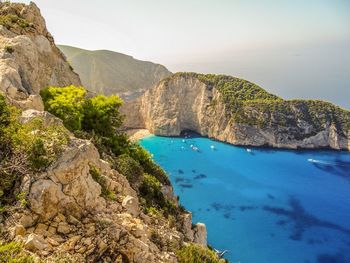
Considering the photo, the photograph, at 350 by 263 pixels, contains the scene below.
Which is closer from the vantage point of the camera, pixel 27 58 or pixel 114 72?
pixel 27 58

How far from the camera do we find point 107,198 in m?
11.3

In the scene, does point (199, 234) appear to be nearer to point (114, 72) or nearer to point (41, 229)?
point (41, 229)

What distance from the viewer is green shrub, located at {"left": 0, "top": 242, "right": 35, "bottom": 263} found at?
665cm

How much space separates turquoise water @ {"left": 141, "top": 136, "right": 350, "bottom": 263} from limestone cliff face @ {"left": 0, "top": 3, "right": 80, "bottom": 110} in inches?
983

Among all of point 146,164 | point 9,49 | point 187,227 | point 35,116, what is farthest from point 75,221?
point 9,49

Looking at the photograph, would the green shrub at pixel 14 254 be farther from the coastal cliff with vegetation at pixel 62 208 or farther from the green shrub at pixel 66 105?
the green shrub at pixel 66 105

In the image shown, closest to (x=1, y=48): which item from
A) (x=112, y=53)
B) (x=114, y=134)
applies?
(x=114, y=134)

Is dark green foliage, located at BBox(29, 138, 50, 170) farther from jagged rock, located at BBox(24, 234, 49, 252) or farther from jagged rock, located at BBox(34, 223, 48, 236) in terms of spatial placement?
jagged rock, located at BBox(24, 234, 49, 252)

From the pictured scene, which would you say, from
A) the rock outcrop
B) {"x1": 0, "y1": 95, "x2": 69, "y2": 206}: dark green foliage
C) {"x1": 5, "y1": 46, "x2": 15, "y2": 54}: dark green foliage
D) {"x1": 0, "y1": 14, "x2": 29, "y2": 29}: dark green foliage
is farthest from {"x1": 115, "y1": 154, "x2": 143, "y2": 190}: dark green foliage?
{"x1": 0, "y1": 14, "x2": 29, "y2": 29}: dark green foliage

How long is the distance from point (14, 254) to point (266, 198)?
4677cm

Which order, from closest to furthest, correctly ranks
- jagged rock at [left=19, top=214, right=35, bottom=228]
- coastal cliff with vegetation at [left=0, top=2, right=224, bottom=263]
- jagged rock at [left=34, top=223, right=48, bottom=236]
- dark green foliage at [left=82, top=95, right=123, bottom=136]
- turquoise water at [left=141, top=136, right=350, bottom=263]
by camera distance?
1. coastal cliff with vegetation at [left=0, top=2, right=224, bottom=263]
2. jagged rock at [left=19, top=214, right=35, bottom=228]
3. jagged rock at [left=34, top=223, right=48, bottom=236]
4. dark green foliage at [left=82, top=95, right=123, bottom=136]
5. turquoise water at [left=141, top=136, right=350, bottom=263]

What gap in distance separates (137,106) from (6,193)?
298 ft

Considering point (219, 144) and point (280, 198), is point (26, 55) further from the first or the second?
point (219, 144)

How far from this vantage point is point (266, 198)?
49.4 m
